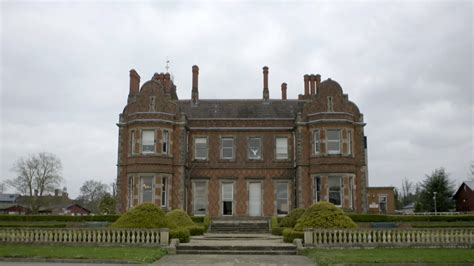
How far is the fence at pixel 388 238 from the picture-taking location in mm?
20219

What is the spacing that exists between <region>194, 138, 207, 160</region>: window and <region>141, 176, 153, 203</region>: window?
464 centimetres

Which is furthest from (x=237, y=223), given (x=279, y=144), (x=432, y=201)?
(x=432, y=201)

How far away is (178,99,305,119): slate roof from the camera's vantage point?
134 ft

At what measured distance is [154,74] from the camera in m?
42.9

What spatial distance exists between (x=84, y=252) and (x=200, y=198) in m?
20.6

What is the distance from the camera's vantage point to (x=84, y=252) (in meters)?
18.1

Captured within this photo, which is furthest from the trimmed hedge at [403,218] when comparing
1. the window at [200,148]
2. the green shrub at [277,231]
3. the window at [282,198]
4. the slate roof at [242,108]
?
the window at [200,148]

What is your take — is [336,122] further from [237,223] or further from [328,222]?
[328,222]

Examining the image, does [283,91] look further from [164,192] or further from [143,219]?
[143,219]

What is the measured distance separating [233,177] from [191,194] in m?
3.46

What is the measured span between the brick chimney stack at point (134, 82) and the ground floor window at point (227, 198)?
34.1ft

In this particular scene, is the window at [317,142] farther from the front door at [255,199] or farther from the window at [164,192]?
the window at [164,192]

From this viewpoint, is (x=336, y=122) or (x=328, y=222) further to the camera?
(x=336, y=122)

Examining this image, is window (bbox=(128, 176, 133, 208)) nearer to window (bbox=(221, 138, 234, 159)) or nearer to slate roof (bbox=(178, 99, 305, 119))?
window (bbox=(221, 138, 234, 159))
